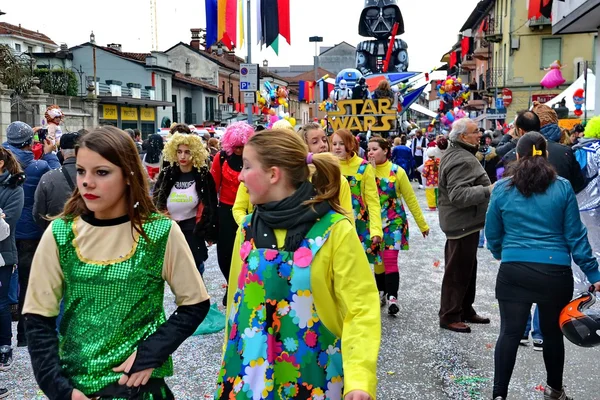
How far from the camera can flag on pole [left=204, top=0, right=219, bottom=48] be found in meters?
14.1

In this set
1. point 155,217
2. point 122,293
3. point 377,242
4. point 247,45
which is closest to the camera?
point 122,293

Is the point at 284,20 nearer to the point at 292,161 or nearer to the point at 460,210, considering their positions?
the point at 460,210

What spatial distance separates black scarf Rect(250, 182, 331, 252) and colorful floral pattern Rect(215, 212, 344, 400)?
3 centimetres

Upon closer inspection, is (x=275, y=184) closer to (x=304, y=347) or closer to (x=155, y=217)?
(x=155, y=217)

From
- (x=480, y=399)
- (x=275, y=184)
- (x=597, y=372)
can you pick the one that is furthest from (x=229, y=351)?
(x=597, y=372)

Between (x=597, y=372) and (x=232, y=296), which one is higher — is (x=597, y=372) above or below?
below

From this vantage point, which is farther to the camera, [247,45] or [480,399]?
[247,45]

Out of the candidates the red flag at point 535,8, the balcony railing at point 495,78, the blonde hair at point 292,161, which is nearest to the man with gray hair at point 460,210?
the blonde hair at point 292,161

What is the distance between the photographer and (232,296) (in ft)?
8.75

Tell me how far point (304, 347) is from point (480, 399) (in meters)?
2.43

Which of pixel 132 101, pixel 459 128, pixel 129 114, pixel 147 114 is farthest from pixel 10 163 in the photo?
pixel 147 114

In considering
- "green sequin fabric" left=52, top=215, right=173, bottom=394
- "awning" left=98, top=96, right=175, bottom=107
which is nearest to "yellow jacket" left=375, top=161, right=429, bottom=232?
"green sequin fabric" left=52, top=215, right=173, bottom=394

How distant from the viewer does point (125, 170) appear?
2.41m

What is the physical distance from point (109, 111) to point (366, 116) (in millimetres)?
28772
